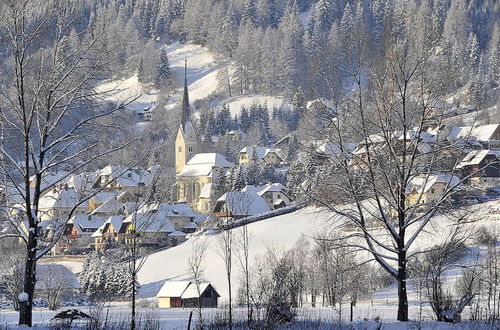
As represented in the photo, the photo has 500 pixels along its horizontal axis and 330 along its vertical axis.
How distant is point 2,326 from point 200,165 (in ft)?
368

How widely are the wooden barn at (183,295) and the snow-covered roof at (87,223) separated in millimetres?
46615

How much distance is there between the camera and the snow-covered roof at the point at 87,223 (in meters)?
88.4

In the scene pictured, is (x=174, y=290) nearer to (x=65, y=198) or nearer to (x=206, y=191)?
(x=65, y=198)

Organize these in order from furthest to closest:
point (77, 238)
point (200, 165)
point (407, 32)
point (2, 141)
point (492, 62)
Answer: point (492, 62), point (200, 165), point (77, 238), point (407, 32), point (2, 141)

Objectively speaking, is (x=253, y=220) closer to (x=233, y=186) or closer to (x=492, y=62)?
(x=233, y=186)

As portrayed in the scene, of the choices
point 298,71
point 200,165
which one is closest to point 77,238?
point 200,165

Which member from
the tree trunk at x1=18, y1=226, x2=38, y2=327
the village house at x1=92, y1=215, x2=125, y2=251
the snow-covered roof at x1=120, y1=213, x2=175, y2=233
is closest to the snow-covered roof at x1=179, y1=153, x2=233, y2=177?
the village house at x1=92, y1=215, x2=125, y2=251

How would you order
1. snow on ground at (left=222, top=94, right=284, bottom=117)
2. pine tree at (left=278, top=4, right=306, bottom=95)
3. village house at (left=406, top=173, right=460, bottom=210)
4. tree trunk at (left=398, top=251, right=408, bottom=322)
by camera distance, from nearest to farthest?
tree trunk at (left=398, top=251, right=408, bottom=322) < village house at (left=406, top=173, right=460, bottom=210) < snow on ground at (left=222, top=94, right=284, bottom=117) < pine tree at (left=278, top=4, right=306, bottom=95)

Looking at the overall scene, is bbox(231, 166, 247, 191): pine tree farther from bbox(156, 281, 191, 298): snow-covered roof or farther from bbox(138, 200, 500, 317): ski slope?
bbox(156, 281, 191, 298): snow-covered roof

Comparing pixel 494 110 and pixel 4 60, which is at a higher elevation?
pixel 494 110

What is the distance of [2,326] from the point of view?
517 inches

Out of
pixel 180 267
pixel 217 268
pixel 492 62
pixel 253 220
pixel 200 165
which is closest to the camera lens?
pixel 217 268

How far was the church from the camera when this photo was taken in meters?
116

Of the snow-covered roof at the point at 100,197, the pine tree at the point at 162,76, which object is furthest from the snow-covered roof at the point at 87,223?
the pine tree at the point at 162,76
